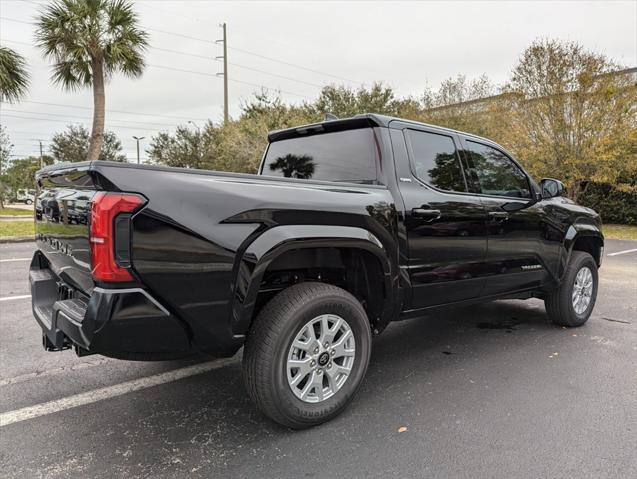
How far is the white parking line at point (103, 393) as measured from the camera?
2.82m

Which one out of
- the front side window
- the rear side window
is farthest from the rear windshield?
the front side window

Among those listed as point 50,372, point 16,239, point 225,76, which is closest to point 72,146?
point 225,76

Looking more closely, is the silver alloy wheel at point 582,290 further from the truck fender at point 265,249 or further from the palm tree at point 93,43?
the palm tree at point 93,43

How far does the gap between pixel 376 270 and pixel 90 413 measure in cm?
196

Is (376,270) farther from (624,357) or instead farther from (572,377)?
(624,357)

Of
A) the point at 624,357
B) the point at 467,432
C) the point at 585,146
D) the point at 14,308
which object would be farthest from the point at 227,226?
the point at 585,146

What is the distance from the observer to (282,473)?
227cm

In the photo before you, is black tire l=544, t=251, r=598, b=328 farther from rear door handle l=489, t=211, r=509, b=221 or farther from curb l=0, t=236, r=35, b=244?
curb l=0, t=236, r=35, b=244

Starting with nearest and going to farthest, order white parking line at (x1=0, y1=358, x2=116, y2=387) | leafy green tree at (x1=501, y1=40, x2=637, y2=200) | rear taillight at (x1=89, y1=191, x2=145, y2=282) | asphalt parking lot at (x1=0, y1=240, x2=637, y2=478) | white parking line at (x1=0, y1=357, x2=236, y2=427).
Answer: rear taillight at (x1=89, y1=191, x2=145, y2=282) → asphalt parking lot at (x1=0, y1=240, x2=637, y2=478) → white parking line at (x1=0, y1=357, x2=236, y2=427) → white parking line at (x1=0, y1=358, x2=116, y2=387) → leafy green tree at (x1=501, y1=40, x2=637, y2=200)

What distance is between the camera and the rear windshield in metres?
3.26

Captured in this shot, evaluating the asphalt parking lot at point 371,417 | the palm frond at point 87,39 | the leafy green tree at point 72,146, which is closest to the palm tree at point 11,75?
the palm frond at point 87,39

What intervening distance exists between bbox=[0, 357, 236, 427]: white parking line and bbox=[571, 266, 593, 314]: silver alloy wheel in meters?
3.41

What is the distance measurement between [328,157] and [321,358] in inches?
59.9

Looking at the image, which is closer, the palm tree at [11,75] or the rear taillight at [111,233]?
the rear taillight at [111,233]
